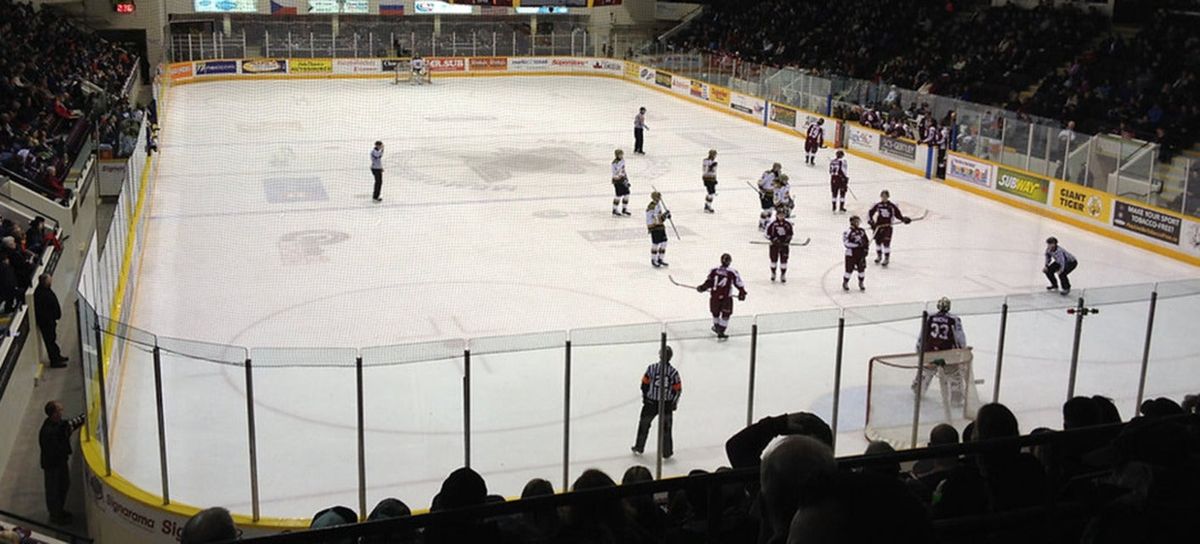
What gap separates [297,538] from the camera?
2672 mm

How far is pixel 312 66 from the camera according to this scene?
40.6 metres

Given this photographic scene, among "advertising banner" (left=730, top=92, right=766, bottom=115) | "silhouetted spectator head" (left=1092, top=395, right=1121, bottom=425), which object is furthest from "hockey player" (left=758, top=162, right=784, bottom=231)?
"silhouetted spectator head" (left=1092, top=395, right=1121, bottom=425)

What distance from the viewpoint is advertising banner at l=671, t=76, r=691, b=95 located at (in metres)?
36.1

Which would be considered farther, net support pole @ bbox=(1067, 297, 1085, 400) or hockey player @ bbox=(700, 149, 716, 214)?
hockey player @ bbox=(700, 149, 716, 214)

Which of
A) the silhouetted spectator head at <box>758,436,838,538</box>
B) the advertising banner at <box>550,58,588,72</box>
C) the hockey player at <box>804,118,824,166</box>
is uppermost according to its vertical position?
the silhouetted spectator head at <box>758,436,838,538</box>

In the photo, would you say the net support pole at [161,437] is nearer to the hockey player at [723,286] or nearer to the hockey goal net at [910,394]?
the hockey goal net at [910,394]

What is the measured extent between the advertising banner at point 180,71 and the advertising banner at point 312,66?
11.1 ft

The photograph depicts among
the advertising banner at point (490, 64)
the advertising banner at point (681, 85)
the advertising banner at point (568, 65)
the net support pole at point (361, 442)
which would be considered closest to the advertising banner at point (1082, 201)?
the net support pole at point (361, 442)

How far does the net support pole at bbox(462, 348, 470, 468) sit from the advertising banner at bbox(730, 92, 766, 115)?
23995mm

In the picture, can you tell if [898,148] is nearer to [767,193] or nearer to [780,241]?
[767,193]

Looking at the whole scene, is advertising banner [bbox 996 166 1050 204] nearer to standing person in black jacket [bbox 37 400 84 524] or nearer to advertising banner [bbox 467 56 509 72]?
standing person in black jacket [bbox 37 400 84 524]

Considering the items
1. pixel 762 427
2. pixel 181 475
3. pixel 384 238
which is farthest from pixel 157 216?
pixel 762 427

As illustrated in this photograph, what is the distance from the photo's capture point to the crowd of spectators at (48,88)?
61.4ft

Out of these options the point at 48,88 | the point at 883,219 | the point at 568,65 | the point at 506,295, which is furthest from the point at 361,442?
the point at 568,65
